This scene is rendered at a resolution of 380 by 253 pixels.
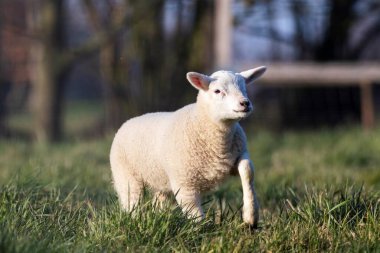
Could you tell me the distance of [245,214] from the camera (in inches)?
178

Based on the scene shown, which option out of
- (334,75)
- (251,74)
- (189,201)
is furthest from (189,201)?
(334,75)

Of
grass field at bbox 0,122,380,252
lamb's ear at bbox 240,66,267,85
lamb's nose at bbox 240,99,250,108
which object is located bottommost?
grass field at bbox 0,122,380,252

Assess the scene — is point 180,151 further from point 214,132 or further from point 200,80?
point 200,80

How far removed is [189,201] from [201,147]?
1.10 ft

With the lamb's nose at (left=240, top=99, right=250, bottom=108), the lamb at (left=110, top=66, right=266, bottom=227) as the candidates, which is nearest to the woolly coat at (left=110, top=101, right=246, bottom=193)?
the lamb at (left=110, top=66, right=266, bottom=227)

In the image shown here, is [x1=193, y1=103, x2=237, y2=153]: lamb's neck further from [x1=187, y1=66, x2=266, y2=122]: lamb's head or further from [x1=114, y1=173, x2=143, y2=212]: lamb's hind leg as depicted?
[x1=114, y1=173, x2=143, y2=212]: lamb's hind leg

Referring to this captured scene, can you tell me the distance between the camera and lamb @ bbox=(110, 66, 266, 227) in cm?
455

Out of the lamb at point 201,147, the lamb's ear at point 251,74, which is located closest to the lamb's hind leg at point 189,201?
the lamb at point 201,147

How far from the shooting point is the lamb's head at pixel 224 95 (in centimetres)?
445

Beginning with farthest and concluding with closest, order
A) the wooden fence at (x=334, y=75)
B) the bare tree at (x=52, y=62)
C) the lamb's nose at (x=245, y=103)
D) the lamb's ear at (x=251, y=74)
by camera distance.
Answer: the bare tree at (x=52, y=62), the wooden fence at (x=334, y=75), the lamb's ear at (x=251, y=74), the lamb's nose at (x=245, y=103)

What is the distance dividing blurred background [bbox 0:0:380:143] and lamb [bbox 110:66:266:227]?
23.8 feet

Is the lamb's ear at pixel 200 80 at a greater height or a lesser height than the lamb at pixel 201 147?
greater

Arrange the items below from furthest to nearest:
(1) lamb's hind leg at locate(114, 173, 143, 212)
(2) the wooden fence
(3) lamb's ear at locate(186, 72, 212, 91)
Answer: (2) the wooden fence, (1) lamb's hind leg at locate(114, 173, 143, 212), (3) lamb's ear at locate(186, 72, 212, 91)

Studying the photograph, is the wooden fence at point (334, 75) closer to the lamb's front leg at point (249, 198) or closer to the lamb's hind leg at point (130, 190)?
the lamb's hind leg at point (130, 190)
